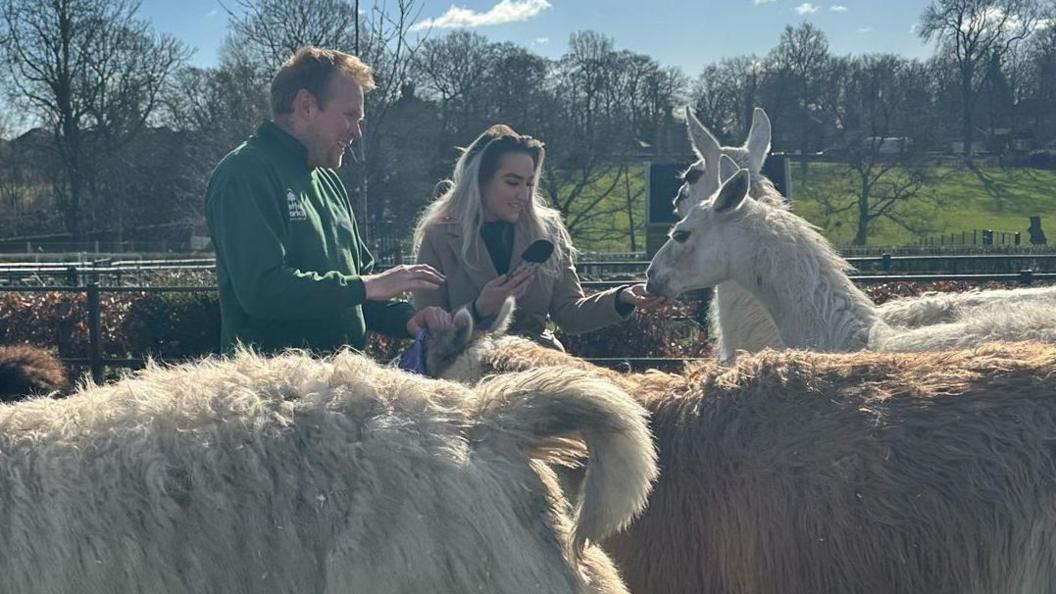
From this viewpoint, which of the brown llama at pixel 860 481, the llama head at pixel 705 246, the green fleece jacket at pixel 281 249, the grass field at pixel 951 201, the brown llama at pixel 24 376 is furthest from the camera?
the grass field at pixel 951 201

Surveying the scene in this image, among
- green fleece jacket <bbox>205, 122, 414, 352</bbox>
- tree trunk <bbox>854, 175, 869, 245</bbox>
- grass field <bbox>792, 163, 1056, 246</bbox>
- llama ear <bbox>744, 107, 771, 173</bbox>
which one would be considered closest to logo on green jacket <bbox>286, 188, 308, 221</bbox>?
green fleece jacket <bbox>205, 122, 414, 352</bbox>

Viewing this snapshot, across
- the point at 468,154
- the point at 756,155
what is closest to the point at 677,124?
the point at 756,155

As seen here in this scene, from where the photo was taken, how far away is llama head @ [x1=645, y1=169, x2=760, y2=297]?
517 cm

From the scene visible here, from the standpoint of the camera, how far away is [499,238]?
3979 mm

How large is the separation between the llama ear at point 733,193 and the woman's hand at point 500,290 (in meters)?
1.95

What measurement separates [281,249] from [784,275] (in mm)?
3163

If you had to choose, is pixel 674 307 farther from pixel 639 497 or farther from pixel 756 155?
pixel 639 497

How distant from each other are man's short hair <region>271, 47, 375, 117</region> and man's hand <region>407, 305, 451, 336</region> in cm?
84

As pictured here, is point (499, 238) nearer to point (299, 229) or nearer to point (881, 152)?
point (299, 229)

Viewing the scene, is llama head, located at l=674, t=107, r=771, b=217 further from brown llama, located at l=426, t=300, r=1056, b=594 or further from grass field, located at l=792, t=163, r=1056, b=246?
grass field, located at l=792, t=163, r=1056, b=246

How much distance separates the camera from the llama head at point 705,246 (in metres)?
5.17

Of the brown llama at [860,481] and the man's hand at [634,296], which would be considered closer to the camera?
the brown llama at [860,481]

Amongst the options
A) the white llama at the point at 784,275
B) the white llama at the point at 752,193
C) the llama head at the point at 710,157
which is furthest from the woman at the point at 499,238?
the llama head at the point at 710,157

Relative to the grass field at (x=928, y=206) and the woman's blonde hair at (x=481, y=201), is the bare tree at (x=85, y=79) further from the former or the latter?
the woman's blonde hair at (x=481, y=201)
